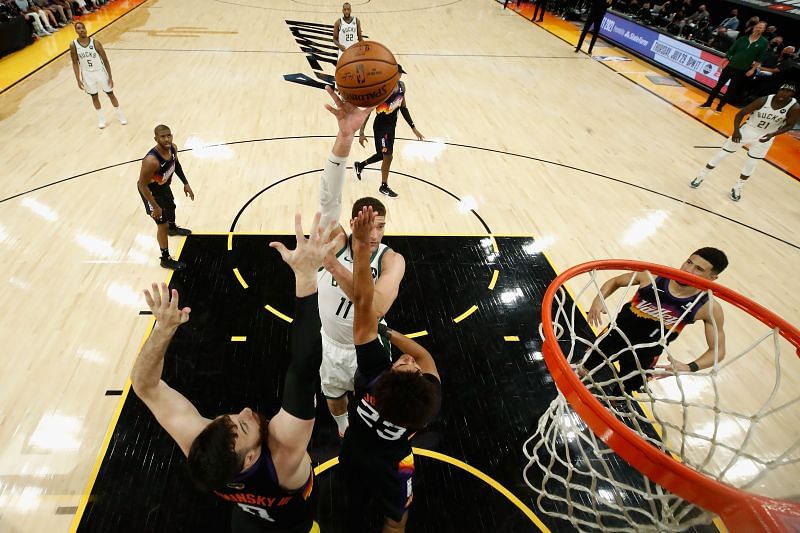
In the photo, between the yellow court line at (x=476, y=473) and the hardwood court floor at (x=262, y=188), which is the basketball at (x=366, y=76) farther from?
the yellow court line at (x=476, y=473)

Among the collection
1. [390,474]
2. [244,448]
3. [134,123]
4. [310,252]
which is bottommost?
[134,123]

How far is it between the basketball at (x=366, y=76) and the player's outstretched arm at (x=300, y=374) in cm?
205

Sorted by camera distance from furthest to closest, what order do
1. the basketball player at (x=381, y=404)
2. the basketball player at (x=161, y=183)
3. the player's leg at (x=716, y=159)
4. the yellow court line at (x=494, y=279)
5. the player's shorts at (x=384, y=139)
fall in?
1. the player's leg at (x=716, y=159)
2. the player's shorts at (x=384, y=139)
3. the yellow court line at (x=494, y=279)
4. the basketball player at (x=161, y=183)
5. the basketball player at (x=381, y=404)

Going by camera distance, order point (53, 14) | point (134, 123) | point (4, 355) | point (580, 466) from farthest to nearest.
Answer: point (53, 14), point (134, 123), point (4, 355), point (580, 466)

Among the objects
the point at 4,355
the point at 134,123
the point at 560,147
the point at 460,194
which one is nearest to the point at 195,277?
the point at 4,355

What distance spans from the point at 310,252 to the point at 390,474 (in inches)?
50.0

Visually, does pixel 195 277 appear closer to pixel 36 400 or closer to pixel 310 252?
pixel 36 400

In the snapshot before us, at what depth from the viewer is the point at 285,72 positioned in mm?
9984

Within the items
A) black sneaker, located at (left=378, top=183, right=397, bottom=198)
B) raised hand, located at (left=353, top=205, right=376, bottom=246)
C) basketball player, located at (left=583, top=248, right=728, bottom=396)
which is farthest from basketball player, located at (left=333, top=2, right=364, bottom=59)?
raised hand, located at (left=353, top=205, right=376, bottom=246)

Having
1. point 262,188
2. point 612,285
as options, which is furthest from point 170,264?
point 612,285

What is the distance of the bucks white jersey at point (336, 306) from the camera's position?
108 inches

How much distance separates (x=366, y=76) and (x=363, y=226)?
196cm

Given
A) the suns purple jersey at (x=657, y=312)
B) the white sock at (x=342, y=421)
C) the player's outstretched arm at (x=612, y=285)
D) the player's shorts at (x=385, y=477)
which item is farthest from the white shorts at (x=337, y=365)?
the suns purple jersey at (x=657, y=312)

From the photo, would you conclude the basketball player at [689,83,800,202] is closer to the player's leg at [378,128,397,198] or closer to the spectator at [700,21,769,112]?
the spectator at [700,21,769,112]
